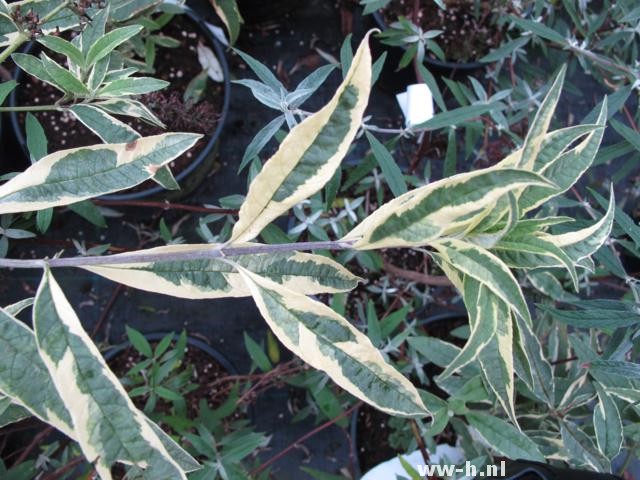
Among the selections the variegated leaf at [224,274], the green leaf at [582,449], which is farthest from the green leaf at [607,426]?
the variegated leaf at [224,274]

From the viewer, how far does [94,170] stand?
754mm

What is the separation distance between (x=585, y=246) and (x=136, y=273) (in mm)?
590

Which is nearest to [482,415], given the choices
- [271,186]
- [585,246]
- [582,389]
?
[582,389]

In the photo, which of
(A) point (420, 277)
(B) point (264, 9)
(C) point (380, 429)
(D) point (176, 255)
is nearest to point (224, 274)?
(D) point (176, 255)

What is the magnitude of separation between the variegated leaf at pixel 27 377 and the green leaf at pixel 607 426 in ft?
2.88

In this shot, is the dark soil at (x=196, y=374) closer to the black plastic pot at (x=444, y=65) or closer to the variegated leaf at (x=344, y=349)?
the variegated leaf at (x=344, y=349)

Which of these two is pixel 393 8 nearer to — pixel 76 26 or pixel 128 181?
pixel 76 26

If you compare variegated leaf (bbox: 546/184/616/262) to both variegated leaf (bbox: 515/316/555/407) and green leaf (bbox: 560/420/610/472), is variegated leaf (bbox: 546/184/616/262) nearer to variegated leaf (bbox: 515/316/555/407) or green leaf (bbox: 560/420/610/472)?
variegated leaf (bbox: 515/316/555/407)

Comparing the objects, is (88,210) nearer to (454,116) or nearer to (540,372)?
(454,116)

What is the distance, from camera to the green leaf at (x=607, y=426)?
0.99 m

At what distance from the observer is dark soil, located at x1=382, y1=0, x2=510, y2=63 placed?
1631mm

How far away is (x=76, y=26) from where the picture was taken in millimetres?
983

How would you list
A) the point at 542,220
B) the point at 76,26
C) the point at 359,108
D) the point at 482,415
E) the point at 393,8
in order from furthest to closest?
the point at 393,8 < the point at 482,415 < the point at 76,26 < the point at 542,220 < the point at 359,108

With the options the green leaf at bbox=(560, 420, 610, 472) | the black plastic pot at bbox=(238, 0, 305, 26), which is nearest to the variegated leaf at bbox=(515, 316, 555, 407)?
the green leaf at bbox=(560, 420, 610, 472)
